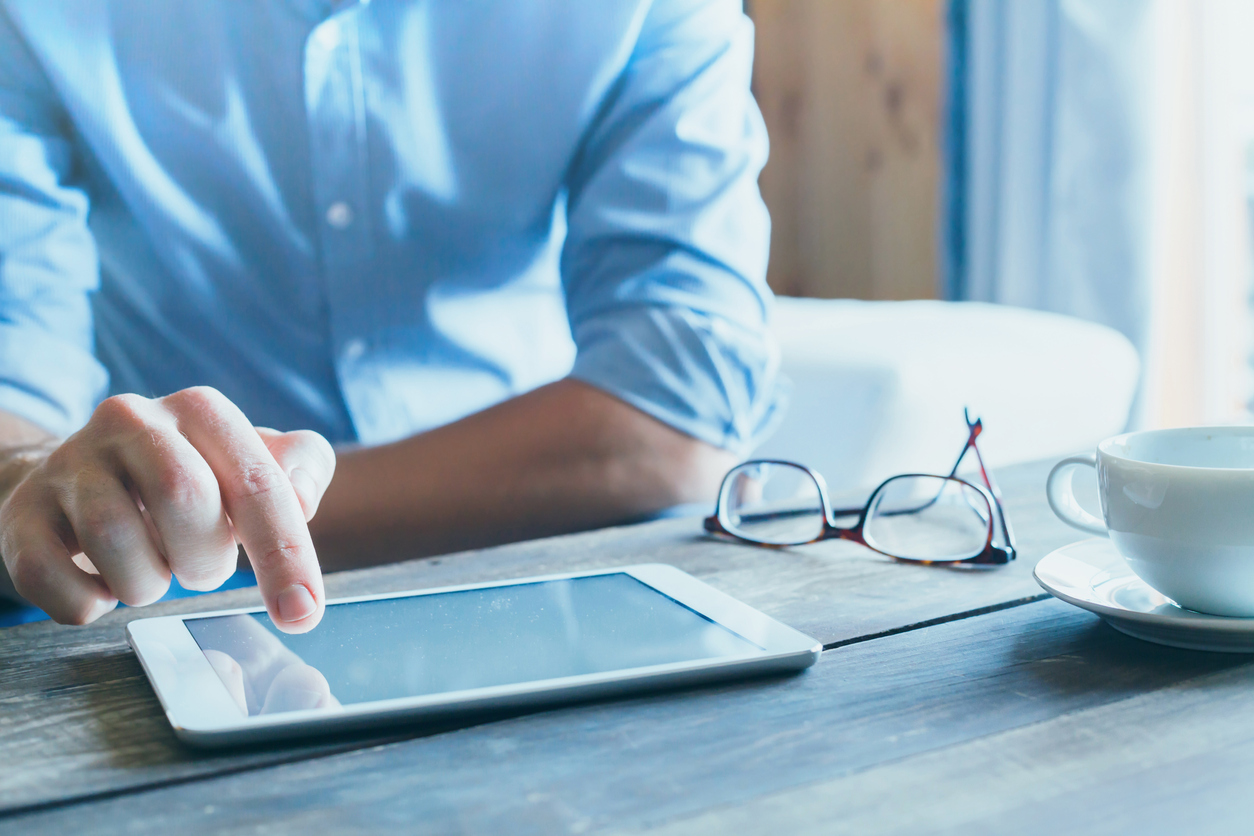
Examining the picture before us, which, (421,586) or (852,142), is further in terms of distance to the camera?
(852,142)

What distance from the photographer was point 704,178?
2.92 feet

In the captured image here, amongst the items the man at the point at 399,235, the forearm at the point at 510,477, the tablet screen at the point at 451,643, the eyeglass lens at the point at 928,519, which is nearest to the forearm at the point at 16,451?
the man at the point at 399,235

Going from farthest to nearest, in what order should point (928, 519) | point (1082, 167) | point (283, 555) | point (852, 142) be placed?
point (852, 142)
point (1082, 167)
point (928, 519)
point (283, 555)

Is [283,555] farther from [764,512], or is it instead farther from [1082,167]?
[1082,167]

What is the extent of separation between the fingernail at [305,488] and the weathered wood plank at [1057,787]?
0.25 meters

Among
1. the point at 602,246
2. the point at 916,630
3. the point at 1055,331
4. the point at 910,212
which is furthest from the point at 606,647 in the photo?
the point at 910,212

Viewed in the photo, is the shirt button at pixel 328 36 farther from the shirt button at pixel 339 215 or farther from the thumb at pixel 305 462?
the thumb at pixel 305 462

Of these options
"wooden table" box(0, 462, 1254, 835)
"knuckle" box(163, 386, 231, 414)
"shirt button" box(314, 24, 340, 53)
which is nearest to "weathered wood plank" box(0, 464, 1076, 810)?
"wooden table" box(0, 462, 1254, 835)

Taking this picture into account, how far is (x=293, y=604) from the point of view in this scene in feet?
1.28

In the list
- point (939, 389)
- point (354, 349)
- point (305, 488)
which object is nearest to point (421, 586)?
point (305, 488)

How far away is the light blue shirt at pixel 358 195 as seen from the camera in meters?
0.85

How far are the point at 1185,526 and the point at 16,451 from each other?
0.72 meters

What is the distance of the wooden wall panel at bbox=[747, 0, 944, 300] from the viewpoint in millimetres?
2523

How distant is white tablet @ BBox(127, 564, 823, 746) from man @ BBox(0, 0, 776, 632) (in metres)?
0.34
